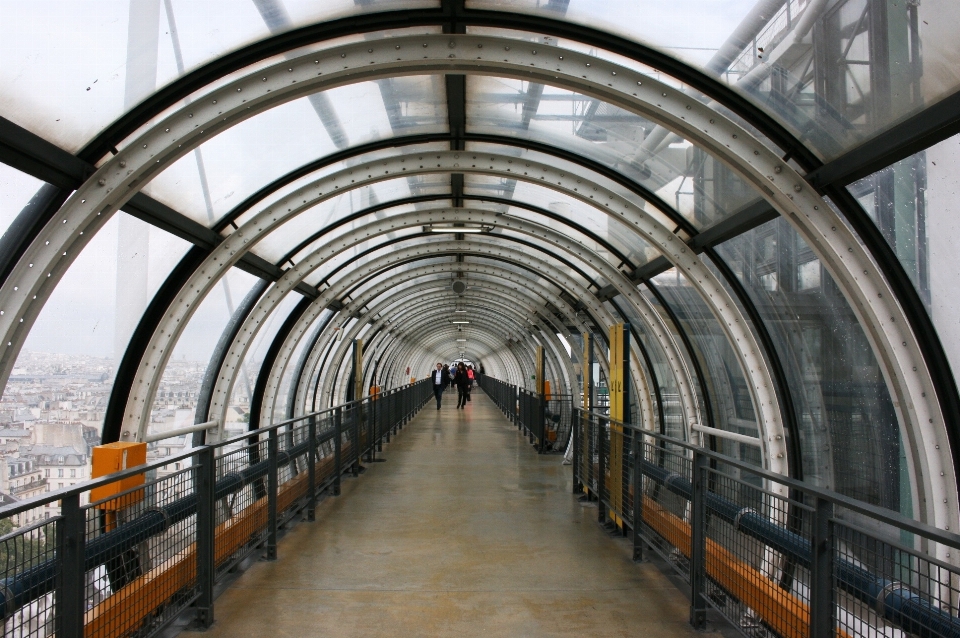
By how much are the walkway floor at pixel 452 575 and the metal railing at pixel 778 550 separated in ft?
1.49

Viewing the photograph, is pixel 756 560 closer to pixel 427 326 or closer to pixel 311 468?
pixel 311 468

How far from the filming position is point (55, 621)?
135 inches

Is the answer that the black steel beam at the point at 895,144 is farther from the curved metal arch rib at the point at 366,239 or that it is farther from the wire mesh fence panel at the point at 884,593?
the curved metal arch rib at the point at 366,239

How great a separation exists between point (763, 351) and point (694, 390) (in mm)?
2432

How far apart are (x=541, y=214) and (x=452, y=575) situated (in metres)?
5.47

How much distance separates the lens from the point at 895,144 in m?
4.30

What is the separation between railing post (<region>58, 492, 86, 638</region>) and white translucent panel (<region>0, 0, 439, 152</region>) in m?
2.46

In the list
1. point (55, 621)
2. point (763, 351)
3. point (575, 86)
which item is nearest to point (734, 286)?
point (763, 351)

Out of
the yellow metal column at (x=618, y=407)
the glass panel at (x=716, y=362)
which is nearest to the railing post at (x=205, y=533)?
the yellow metal column at (x=618, y=407)

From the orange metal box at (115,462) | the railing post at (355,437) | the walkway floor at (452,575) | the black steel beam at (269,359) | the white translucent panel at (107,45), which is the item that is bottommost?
the walkway floor at (452,575)

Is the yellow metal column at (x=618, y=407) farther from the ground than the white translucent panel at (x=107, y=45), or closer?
closer

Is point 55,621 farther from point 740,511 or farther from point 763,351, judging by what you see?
point 763,351

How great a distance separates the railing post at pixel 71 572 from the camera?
3.44m

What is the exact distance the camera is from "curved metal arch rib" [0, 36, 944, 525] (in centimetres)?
488
